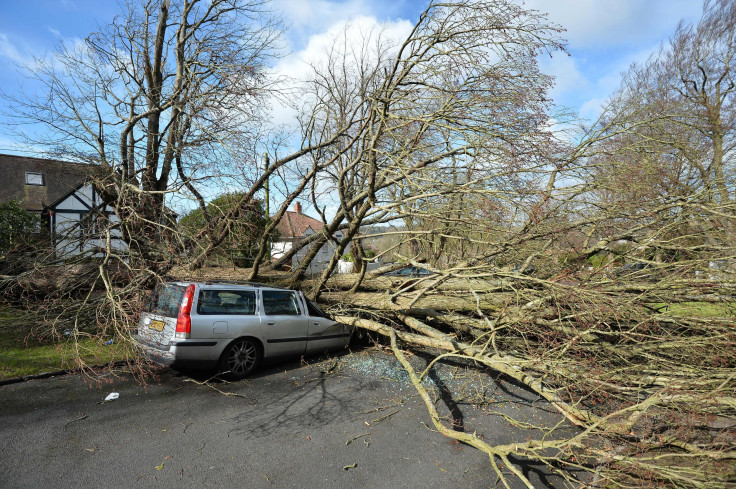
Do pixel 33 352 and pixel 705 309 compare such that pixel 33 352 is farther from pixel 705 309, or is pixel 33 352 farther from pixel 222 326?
pixel 705 309

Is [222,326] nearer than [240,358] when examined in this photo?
Yes

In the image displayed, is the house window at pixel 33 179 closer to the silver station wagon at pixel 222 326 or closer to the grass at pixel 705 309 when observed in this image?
the silver station wagon at pixel 222 326

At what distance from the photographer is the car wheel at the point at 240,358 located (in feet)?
19.5

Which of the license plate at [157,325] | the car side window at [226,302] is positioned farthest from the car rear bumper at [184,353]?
the car side window at [226,302]

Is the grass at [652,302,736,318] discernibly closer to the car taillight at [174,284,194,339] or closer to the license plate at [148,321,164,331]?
the car taillight at [174,284,194,339]

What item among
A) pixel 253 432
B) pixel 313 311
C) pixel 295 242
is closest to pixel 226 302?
pixel 313 311

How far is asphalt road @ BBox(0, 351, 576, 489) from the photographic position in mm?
3621

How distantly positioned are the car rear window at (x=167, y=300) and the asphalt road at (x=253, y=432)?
1026 millimetres

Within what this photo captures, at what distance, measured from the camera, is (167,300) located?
5914mm

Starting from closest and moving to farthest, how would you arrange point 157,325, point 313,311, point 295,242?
point 157,325
point 313,311
point 295,242

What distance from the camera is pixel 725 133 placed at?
→ 12.6 meters

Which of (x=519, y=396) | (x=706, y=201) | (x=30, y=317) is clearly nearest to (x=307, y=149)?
(x=30, y=317)

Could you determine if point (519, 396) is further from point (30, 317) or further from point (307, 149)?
point (30, 317)

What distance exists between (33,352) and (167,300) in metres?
3.02
